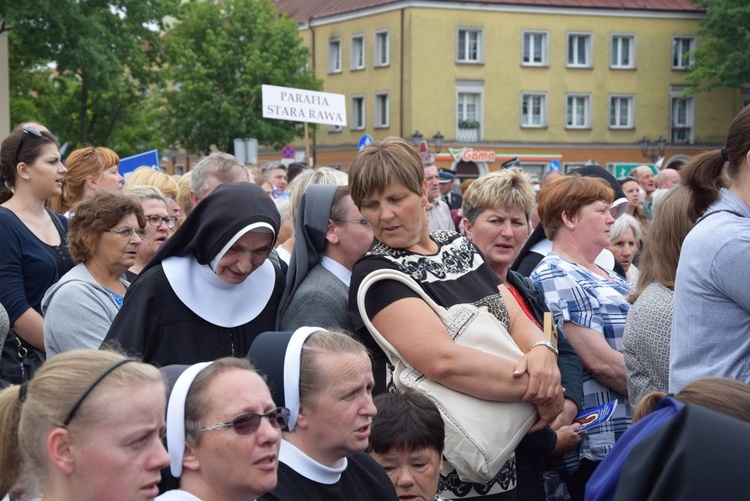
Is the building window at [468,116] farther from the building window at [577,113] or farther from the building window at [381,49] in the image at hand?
the building window at [577,113]

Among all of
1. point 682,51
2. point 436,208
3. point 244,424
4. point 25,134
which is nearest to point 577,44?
point 682,51

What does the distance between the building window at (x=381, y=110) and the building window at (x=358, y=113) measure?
1293mm

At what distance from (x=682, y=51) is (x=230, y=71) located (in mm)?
23065

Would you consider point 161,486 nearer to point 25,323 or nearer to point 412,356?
point 412,356

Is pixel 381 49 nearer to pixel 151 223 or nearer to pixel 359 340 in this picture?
pixel 151 223

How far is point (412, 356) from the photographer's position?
414 cm

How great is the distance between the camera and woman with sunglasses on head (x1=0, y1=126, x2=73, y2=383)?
236 inches

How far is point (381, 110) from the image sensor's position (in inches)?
2108

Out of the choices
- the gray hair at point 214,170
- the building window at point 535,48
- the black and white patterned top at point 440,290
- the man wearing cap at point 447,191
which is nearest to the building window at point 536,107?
the building window at point 535,48

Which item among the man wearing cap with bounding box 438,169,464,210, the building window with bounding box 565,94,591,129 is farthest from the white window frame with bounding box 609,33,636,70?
the man wearing cap with bounding box 438,169,464,210

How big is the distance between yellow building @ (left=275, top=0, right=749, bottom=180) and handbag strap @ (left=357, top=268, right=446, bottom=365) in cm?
4621

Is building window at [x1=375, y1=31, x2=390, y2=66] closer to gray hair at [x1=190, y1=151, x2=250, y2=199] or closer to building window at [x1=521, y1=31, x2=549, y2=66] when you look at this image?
building window at [x1=521, y1=31, x2=549, y2=66]

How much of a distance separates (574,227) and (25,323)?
3.02 meters

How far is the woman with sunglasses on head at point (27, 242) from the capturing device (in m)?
6.00
